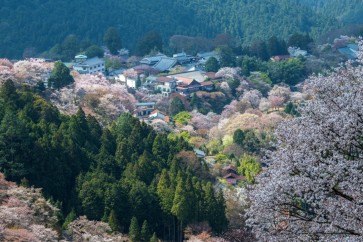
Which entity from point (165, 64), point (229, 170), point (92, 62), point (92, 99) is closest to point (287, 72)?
point (165, 64)

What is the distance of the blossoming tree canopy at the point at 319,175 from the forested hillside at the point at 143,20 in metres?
42.9

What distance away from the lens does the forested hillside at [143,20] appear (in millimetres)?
49938

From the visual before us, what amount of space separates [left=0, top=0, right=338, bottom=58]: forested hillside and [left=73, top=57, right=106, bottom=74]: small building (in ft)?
30.5

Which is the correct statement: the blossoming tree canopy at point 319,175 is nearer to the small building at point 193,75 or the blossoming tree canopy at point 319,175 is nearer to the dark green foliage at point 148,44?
the small building at point 193,75

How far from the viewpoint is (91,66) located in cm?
3919

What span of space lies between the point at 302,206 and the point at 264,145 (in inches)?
827

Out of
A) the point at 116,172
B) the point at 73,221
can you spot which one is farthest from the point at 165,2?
the point at 73,221

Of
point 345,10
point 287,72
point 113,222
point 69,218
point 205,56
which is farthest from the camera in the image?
point 345,10

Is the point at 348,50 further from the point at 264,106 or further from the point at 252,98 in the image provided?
the point at 264,106

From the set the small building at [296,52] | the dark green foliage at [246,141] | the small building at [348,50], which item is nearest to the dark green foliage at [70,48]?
the small building at [296,52]

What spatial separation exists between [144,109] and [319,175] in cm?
2620

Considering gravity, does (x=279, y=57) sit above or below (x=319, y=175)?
below

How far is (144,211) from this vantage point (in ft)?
57.1

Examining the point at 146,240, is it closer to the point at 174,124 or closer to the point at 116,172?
the point at 116,172
